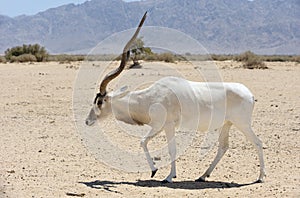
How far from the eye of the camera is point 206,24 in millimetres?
153125

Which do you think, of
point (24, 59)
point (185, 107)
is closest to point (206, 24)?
point (24, 59)

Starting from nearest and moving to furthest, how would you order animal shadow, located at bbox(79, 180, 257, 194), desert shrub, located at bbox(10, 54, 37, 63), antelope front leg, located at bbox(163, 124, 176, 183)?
animal shadow, located at bbox(79, 180, 257, 194) < antelope front leg, located at bbox(163, 124, 176, 183) < desert shrub, located at bbox(10, 54, 37, 63)

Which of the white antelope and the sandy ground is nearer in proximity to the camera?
the sandy ground

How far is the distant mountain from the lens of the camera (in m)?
134

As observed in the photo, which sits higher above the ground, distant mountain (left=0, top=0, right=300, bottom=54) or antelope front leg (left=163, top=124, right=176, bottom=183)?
distant mountain (left=0, top=0, right=300, bottom=54)

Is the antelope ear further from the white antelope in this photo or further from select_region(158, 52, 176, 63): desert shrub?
select_region(158, 52, 176, 63): desert shrub

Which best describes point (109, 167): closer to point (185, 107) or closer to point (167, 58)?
point (185, 107)

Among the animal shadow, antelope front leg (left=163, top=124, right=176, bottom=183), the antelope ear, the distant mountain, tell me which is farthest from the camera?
the distant mountain

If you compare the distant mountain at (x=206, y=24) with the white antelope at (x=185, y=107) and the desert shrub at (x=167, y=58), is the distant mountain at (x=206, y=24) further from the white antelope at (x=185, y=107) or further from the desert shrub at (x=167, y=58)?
the white antelope at (x=185, y=107)

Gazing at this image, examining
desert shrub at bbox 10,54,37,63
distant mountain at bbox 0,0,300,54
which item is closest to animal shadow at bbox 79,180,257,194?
desert shrub at bbox 10,54,37,63

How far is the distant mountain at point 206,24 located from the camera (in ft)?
439

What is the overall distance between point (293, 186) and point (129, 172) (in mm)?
2741

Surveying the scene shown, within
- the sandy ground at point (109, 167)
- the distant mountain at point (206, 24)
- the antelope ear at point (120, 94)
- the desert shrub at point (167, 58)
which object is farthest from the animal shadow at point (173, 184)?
the distant mountain at point (206, 24)

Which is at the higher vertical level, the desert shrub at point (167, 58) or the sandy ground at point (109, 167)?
the desert shrub at point (167, 58)
